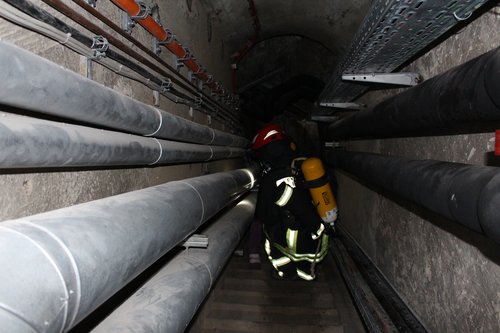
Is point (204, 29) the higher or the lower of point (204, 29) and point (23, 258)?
the higher

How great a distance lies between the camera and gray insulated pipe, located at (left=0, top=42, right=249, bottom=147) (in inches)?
28.5

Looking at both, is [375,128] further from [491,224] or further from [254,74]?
[254,74]

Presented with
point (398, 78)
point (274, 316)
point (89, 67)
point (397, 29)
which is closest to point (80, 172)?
point (89, 67)

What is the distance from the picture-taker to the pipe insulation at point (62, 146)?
2.58ft

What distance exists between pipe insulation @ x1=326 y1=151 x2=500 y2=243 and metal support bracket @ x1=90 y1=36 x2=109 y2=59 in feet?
4.16

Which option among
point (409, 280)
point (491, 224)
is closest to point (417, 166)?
point (491, 224)

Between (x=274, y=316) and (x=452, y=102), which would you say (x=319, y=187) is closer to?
(x=274, y=316)

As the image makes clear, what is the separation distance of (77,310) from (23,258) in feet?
0.57

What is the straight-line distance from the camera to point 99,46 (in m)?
1.28

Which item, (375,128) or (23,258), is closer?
(23,258)

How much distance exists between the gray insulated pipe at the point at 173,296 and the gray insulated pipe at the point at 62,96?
641 mm

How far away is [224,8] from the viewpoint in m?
3.23

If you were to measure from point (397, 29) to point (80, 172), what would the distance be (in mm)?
1425

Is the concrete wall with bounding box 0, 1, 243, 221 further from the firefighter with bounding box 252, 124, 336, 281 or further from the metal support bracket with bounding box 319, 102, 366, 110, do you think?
the metal support bracket with bounding box 319, 102, 366, 110
